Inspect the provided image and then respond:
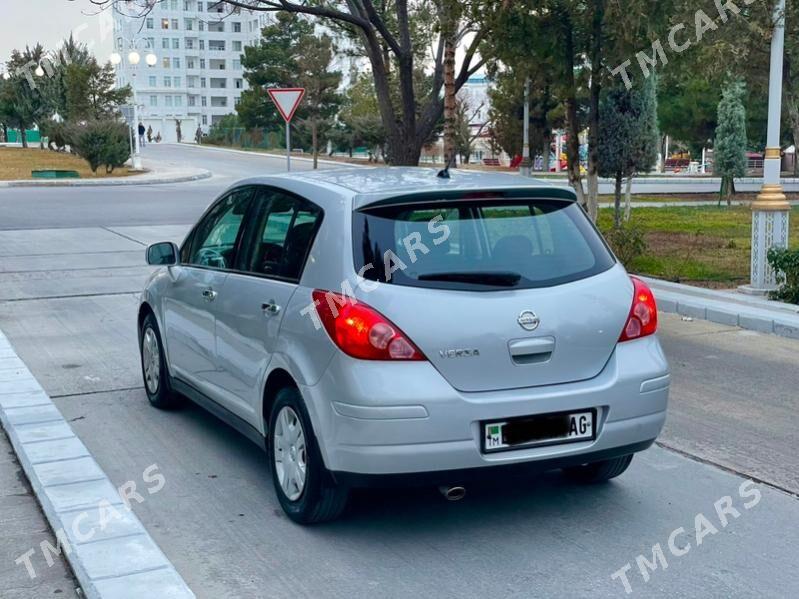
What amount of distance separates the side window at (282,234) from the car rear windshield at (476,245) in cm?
38

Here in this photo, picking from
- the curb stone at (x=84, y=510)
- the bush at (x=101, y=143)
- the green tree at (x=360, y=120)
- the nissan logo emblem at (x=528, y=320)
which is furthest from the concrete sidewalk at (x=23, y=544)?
the green tree at (x=360, y=120)

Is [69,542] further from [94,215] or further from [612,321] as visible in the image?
[94,215]

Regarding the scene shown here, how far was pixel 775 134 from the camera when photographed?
11742mm

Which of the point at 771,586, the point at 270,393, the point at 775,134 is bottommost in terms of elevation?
the point at 771,586

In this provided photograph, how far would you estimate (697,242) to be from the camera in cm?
1759

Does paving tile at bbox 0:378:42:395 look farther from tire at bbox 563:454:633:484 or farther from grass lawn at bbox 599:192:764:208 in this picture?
grass lawn at bbox 599:192:764:208

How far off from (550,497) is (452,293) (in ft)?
4.60

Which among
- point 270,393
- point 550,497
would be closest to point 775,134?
point 550,497

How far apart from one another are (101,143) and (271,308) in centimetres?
3788

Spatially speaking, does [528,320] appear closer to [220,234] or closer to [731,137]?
[220,234]

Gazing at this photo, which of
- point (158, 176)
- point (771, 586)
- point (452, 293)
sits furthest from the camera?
point (158, 176)

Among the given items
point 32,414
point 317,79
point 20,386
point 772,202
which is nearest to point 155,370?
point 32,414

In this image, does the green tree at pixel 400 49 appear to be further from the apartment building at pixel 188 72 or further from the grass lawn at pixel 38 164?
the apartment building at pixel 188 72

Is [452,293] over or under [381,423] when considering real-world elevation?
over
